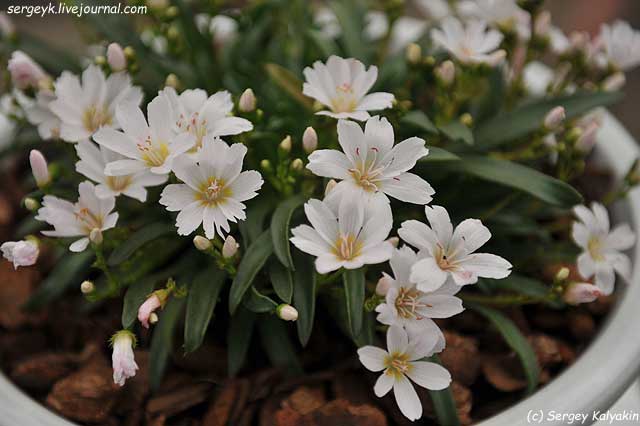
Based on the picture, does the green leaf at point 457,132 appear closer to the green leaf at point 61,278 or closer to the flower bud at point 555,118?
the flower bud at point 555,118

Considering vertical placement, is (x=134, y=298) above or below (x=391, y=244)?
below

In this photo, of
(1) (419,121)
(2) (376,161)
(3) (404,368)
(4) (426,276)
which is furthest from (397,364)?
(1) (419,121)

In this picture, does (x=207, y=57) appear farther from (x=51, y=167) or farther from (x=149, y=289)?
(x=149, y=289)

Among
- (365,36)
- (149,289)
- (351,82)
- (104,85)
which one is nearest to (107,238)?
(149,289)

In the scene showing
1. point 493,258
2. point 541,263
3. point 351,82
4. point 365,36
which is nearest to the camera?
point 493,258

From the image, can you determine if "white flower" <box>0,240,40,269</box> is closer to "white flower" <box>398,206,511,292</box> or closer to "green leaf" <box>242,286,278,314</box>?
"green leaf" <box>242,286,278,314</box>

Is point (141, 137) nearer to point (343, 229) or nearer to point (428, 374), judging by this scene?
point (343, 229)
